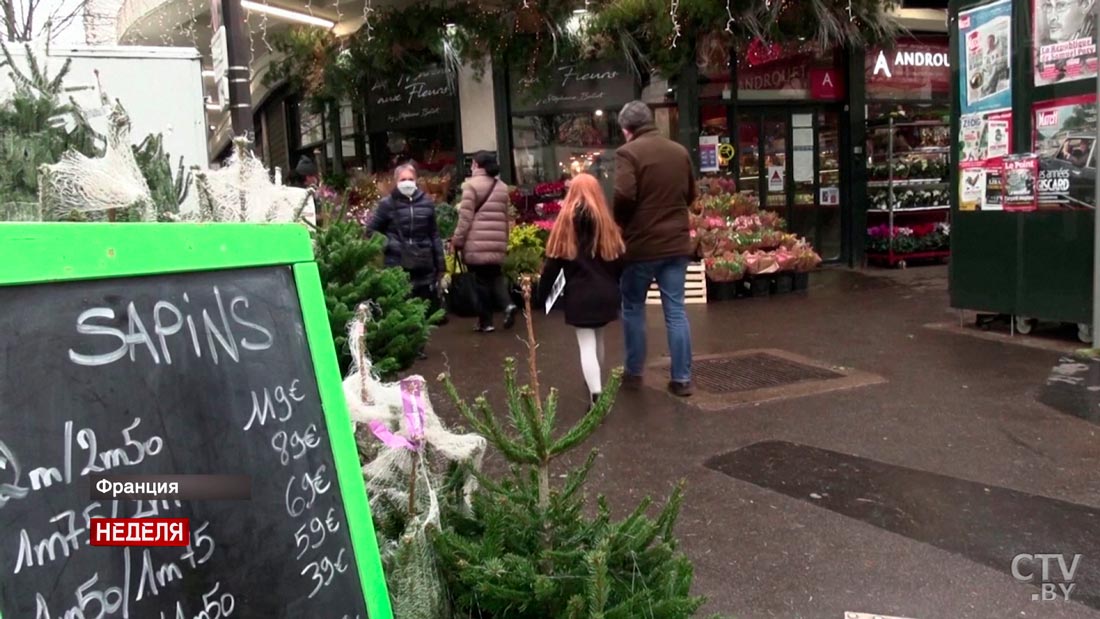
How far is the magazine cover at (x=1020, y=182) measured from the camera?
721 cm

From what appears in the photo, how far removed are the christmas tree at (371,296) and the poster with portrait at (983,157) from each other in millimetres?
5723

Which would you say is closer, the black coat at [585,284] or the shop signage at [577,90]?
the black coat at [585,284]

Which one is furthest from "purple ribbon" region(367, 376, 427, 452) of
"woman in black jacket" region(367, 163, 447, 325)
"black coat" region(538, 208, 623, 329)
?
"woman in black jacket" region(367, 163, 447, 325)

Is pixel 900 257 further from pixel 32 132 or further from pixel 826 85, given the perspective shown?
pixel 32 132

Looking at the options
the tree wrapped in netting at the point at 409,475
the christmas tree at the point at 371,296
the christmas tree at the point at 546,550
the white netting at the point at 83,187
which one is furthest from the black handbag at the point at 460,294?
the white netting at the point at 83,187

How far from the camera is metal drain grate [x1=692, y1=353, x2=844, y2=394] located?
6.39 metres

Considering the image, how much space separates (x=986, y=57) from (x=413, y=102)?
8681 mm

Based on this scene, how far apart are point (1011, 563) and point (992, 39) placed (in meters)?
5.31

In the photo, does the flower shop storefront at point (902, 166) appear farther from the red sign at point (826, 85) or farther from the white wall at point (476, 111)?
the white wall at point (476, 111)

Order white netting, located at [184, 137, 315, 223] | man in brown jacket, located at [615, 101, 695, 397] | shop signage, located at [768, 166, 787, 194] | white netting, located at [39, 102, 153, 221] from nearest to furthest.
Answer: white netting, located at [39, 102, 153, 221] → white netting, located at [184, 137, 315, 223] → man in brown jacket, located at [615, 101, 695, 397] → shop signage, located at [768, 166, 787, 194]

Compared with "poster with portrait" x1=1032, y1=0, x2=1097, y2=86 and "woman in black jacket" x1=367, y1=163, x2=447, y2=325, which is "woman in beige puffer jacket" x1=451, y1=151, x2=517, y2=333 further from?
"poster with portrait" x1=1032, y1=0, x2=1097, y2=86

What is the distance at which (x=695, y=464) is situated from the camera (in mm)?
4781

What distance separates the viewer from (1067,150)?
22.5 feet
